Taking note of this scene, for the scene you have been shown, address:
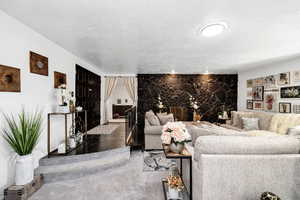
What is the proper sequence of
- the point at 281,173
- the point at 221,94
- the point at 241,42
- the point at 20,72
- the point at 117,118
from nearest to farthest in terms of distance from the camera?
the point at 281,173 → the point at 20,72 → the point at 241,42 → the point at 221,94 → the point at 117,118

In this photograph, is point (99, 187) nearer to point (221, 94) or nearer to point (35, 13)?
point (35, 13)

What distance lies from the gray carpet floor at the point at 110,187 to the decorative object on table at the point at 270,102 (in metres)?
4.30

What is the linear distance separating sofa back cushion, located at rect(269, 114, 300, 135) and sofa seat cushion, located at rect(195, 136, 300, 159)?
2.52 meters

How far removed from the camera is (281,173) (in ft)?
5.57

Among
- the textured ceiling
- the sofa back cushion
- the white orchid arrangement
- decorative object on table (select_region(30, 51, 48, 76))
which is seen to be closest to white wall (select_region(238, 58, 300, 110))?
the sofa back cushion

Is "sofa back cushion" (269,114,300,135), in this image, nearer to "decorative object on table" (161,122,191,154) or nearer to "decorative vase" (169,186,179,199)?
"decorative object on table" (161,122,191,154)

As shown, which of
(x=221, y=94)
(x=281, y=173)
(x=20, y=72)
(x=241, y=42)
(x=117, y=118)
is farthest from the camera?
(x=117, y=118)

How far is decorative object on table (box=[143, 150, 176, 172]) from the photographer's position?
3219mm

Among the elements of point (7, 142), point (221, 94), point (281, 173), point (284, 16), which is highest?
point (284, 16)

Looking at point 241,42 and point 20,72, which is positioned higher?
point 241,42

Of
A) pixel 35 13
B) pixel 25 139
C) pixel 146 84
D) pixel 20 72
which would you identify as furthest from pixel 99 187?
pixel 146 84

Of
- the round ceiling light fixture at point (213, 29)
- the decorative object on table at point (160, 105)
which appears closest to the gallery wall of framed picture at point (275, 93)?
the round ceiling light fixture at point (213, 29)

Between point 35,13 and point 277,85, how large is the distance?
623cm

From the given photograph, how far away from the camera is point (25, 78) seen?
248cm
